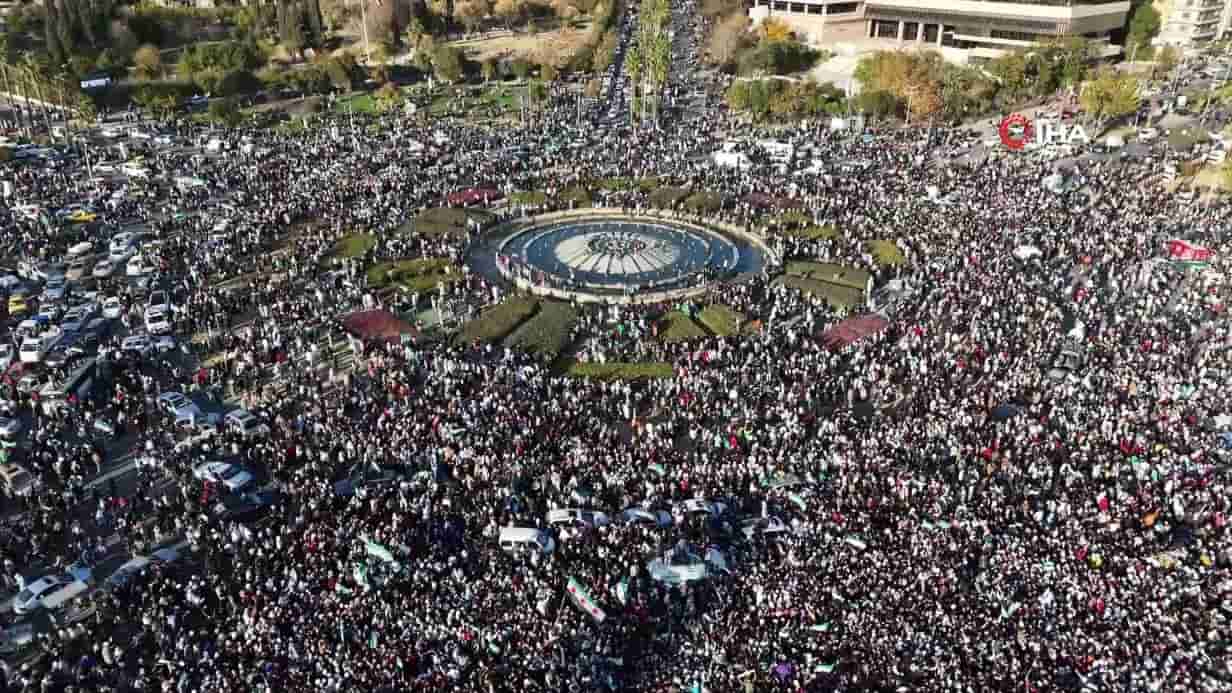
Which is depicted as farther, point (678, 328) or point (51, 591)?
point (678, 328)

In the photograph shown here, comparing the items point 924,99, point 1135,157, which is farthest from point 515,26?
point 1135,157

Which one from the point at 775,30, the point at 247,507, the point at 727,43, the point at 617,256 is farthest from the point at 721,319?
the point at 775,30

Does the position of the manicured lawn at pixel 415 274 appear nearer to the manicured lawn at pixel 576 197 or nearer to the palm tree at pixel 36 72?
the manicured lawn at pixel 576 197

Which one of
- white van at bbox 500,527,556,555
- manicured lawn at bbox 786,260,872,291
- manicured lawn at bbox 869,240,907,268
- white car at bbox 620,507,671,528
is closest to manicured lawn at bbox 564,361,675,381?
white car at bbox 620,507,671,528

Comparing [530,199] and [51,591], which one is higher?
[530,199]

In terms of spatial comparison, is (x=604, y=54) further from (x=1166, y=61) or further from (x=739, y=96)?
(x=1166, y=61)
